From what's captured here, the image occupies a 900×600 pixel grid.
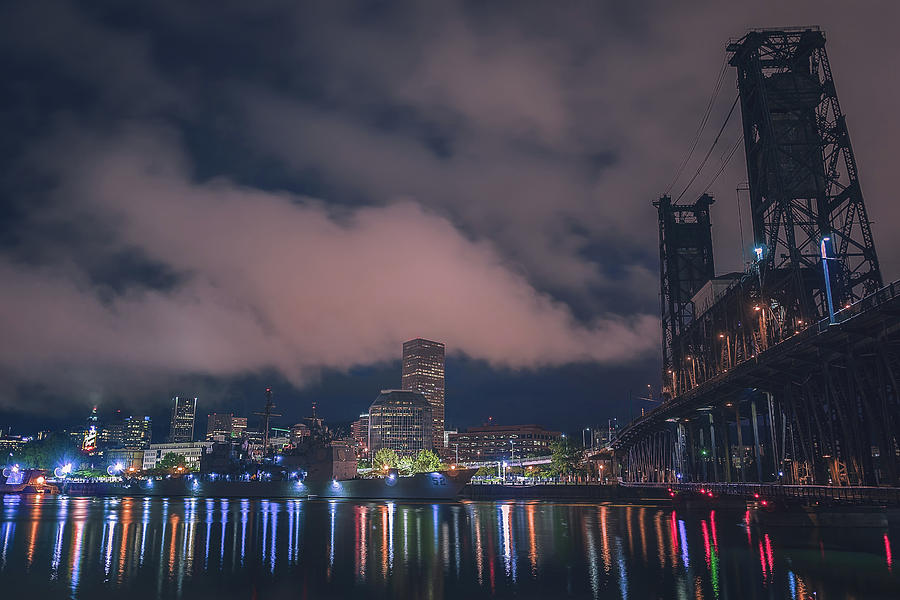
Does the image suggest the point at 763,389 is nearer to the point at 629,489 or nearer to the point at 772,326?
the point at 772,326

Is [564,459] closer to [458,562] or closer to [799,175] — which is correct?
[799,175]

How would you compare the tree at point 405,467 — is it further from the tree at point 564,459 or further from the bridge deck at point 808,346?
the bridge deck at point 808,346

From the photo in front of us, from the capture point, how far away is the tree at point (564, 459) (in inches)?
5827

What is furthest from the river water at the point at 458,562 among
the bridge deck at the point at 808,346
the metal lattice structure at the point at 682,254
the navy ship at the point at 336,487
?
the metal lattice structure at the point at 682,254

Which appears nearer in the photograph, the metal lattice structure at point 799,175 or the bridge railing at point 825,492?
the bridge railing at point 825,492

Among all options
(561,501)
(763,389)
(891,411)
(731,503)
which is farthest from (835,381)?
(561,501)

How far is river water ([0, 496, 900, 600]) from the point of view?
21.0 m

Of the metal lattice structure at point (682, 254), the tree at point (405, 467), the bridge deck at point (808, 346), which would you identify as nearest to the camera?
the bridge deck at point (808, 346)

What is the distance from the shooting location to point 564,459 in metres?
149

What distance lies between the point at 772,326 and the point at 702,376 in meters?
30.1

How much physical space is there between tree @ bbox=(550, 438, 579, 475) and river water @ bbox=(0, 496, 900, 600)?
344ft

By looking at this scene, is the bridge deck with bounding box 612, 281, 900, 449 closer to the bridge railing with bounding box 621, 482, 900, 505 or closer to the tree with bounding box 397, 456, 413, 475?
the bridge railing with bounding box 621, 482, 900, 505

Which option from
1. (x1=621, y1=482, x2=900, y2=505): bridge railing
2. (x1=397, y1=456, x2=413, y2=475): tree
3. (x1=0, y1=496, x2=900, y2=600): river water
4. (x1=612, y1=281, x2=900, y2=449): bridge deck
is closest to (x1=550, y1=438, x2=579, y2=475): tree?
(x1=397, y1=456, x2=413, y2=475): tree

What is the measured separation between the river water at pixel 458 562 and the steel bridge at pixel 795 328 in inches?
469
